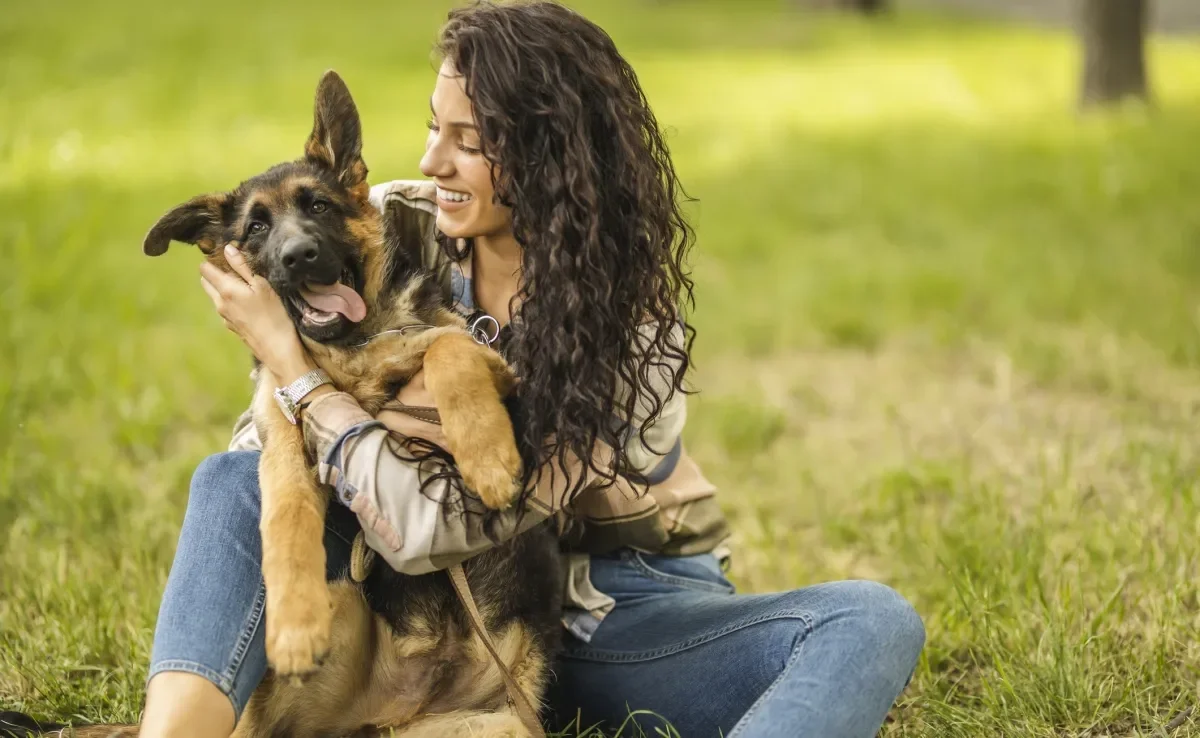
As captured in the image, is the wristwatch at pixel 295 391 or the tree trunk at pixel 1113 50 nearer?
the wristwatch at pixel 295 391

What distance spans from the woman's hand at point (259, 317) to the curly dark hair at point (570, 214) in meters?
0.52

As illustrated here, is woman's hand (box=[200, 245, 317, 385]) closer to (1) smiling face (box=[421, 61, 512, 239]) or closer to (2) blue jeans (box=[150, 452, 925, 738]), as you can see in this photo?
(2) blue jeans (box=[150, 452, 925, 738])

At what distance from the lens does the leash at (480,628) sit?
2.75 m

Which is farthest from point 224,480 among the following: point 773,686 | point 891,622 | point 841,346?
point 841,346

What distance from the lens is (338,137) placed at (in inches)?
126

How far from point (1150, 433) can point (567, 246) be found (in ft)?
10.7

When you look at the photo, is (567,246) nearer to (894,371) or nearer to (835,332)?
(894,371)

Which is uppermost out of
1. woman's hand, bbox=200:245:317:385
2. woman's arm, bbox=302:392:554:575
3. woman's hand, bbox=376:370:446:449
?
woman's hand, bbox=200:245:317:385

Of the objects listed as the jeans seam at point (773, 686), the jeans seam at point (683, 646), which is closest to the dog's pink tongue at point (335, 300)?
the jeans seam at point (683, 646)

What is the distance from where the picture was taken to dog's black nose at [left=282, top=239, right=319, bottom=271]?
287 centimetres

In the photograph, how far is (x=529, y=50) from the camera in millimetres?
2828

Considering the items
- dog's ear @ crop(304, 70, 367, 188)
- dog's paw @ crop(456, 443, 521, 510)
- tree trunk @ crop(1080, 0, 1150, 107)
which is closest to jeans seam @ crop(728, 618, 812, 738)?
dog's paw @ crop(456, 443, 521, 510)

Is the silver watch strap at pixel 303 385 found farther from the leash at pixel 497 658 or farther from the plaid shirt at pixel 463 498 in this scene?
the leash at pixel 497 658

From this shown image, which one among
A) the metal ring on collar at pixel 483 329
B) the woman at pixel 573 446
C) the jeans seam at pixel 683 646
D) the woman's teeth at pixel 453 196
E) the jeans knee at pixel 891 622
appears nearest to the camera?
the woman at pixel 573 446
